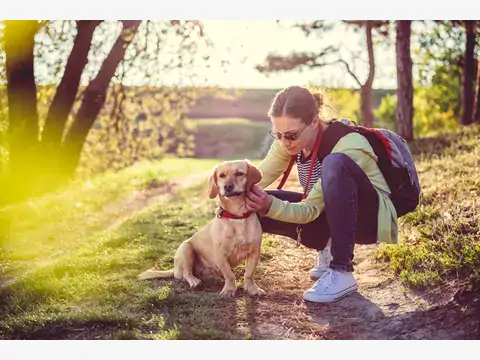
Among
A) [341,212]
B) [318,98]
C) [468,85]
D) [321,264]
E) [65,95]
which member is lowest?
[321,264]

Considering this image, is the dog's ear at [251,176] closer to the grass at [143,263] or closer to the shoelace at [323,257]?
the grass at [143,263]

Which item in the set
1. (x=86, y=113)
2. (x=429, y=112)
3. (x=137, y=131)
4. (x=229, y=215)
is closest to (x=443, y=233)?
(x=229, y=215)

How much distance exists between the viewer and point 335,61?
8.05 meters

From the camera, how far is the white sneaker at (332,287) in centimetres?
324

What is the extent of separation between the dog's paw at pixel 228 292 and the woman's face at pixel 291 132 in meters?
0.92

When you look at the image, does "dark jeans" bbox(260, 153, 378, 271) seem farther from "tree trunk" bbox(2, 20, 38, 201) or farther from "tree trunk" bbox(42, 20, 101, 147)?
"tree trunk" bbox(42, 20, 101, 147)

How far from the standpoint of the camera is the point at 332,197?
322 centimetres

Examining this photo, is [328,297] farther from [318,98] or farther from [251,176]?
[318,98]

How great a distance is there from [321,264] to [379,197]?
0.72 meters

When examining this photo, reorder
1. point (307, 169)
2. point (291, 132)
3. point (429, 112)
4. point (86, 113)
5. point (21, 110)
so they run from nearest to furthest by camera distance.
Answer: point (291, 132)
point (307, 169)
point (21, 110)
point (86, 113)
point (429, 112)

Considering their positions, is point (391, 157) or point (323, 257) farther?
point (323, 257)

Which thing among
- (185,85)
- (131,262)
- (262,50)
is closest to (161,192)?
(185,85)

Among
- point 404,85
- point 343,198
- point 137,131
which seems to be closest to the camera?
point 343,198

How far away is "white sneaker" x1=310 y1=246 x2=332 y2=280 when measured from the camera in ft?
12.4
